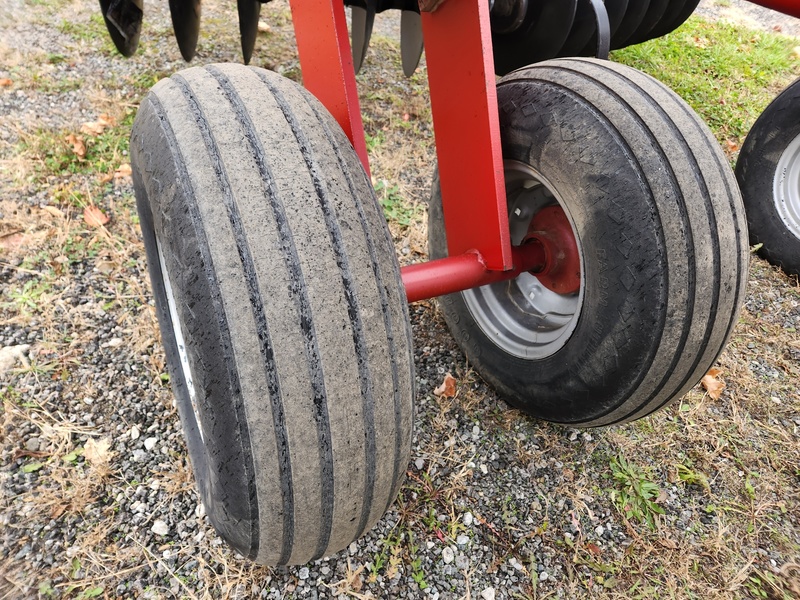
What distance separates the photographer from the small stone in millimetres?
1558

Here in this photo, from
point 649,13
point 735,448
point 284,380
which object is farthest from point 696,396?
point 649,13

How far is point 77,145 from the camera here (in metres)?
2.87

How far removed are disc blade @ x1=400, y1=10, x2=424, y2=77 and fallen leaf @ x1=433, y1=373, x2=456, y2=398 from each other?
2010 millimetres

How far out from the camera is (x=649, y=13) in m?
3.44

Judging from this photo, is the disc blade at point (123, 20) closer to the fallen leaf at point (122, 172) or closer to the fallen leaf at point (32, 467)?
the fallen leaf at point (122, 172)

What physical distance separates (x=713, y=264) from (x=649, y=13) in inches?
106

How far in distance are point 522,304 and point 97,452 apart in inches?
57.4

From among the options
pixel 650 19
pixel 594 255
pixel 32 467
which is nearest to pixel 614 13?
pixel 650 19

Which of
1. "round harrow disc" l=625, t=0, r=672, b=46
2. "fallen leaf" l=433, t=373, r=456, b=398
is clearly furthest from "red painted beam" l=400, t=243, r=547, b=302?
"round harrow disc" l=625, t=0, r=672, b=46

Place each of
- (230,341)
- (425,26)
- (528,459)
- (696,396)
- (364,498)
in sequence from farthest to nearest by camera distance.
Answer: (696,396), (528,459), (425,26), (364,498), (230,341)

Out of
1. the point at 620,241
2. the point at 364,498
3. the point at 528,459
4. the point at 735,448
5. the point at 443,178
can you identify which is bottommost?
the point at 735,448

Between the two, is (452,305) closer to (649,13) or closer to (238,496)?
(238,496)

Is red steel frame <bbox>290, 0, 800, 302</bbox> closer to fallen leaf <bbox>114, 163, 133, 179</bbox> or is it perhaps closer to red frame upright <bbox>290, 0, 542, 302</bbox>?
red frame upright <bbox>290, 0, 542, 302</bbox>

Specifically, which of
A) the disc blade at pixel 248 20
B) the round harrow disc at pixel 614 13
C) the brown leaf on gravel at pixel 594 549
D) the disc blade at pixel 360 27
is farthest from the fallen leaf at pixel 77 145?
the brown leaf on gravel at pixel 594 549
